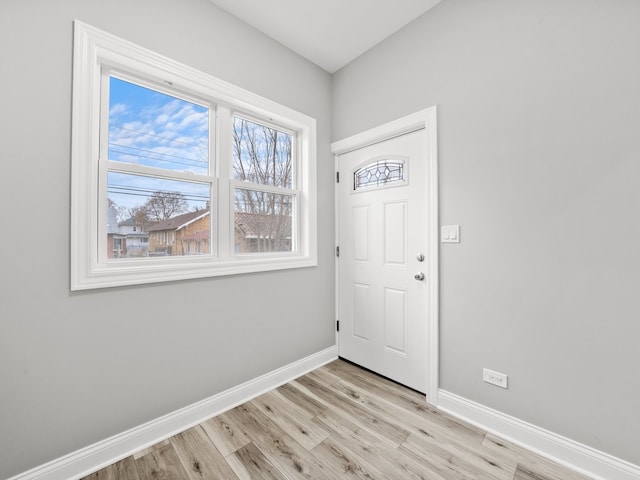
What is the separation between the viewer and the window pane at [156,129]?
1678 mm

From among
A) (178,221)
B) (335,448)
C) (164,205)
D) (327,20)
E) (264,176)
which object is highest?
(327,20)

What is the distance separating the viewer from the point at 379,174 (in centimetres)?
243

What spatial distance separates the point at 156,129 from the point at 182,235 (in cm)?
72

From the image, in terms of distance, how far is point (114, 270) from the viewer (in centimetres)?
154

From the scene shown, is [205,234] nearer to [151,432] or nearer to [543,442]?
[151,432]

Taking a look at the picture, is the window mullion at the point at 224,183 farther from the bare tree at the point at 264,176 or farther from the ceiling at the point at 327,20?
the ceiling at the point at 327,20

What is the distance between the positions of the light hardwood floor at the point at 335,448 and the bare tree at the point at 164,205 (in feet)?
4.59

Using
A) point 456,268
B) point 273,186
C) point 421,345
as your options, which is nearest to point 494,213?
point 456,268

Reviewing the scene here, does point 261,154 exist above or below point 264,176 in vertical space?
above

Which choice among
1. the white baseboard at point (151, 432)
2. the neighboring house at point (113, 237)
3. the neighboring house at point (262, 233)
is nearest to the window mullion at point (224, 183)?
the neighboring house at point (262, 233)

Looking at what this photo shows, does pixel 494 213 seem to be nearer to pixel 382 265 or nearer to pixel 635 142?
pixel 635 142

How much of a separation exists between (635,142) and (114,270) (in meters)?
2.72

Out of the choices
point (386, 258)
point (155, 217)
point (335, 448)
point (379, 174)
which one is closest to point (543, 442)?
point (335, 448)

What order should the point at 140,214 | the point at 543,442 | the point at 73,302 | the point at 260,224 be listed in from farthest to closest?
the point at 260,224 < the point at 140,214 < the point at 543,442 < the point at 73,302
